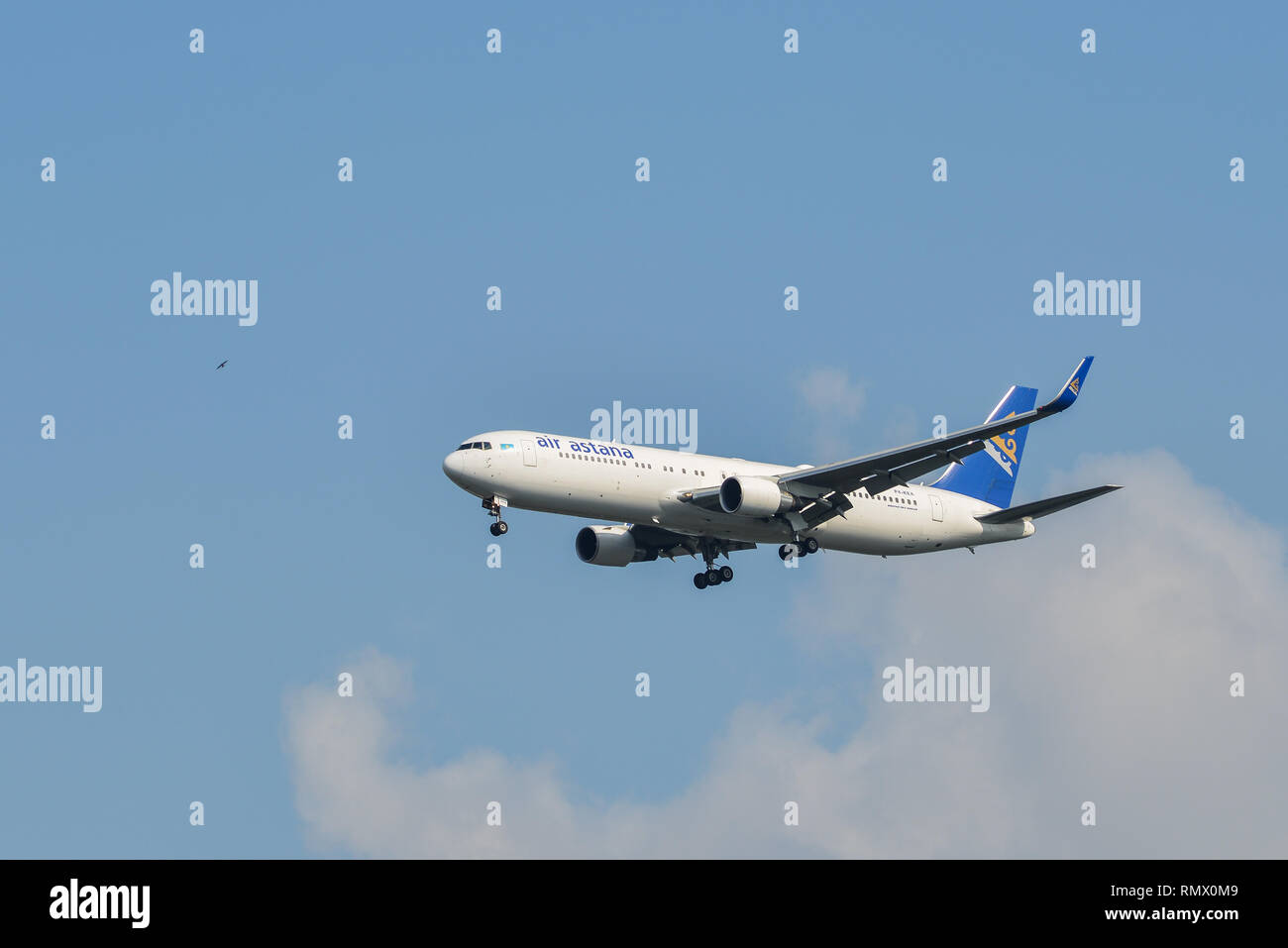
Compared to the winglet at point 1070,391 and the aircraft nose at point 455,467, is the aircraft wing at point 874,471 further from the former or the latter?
the aircraft nose at point 455,467

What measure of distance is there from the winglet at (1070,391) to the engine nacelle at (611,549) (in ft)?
68.9

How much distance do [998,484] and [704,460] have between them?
17.7 metres

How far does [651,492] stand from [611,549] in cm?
956

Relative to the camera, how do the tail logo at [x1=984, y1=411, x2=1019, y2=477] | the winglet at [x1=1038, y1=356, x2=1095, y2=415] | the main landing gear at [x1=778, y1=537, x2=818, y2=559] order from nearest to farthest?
the winglet at [x1=1038, y1=356, x2=1095, y2=415]
the main landing gear at [x1=778, y1=537, x2=818, y2=559]
the tail logo at [x1=984, y1=411, x2=1019, y2=477]

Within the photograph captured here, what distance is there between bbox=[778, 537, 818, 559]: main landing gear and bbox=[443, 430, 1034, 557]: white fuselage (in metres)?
0.27

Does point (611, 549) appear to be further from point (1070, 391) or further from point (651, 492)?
point (1070, 391)

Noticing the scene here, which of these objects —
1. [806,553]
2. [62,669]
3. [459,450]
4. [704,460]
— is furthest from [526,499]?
[62,669]

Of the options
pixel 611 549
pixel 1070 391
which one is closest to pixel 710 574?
pixel 611 549

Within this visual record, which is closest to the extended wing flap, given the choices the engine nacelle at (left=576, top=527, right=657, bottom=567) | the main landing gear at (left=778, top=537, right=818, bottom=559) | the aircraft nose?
the main landing gear at (left=778, top=537, right=818, bottom=559)

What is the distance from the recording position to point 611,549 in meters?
72.1

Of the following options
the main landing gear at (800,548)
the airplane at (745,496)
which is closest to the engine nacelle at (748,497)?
the airplane at (745,496)

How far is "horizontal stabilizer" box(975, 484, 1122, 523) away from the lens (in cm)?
6341

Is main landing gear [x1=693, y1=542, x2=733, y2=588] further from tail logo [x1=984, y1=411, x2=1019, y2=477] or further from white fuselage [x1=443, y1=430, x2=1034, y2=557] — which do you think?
tail logo [x1=984, y1=411, x2=1019, y2=477]
